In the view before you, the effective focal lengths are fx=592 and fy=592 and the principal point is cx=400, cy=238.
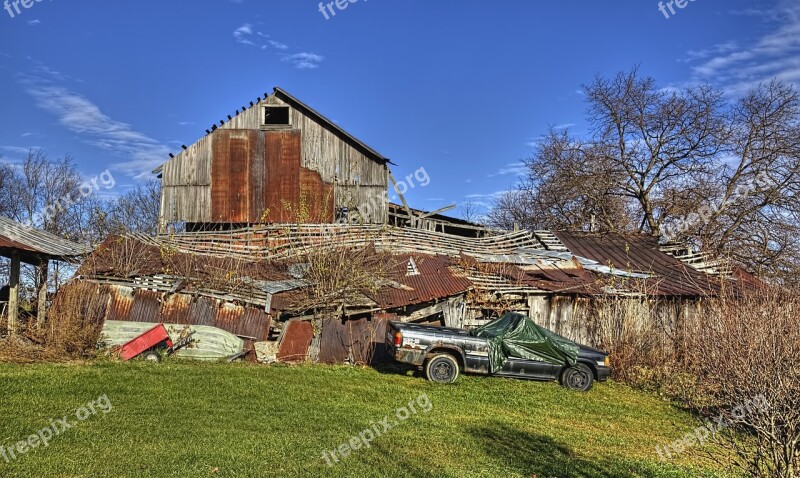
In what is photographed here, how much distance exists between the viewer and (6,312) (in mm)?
17094

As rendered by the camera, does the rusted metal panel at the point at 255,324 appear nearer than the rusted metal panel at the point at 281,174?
Yes

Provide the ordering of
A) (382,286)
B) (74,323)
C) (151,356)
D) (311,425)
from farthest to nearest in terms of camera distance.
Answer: (382,286)
(74,323)
(151,356)
(311,425)

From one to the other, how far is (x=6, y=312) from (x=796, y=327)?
1909 centimetres

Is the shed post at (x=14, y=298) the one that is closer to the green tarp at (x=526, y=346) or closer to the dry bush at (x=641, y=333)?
the green tarp at (x=526, y=346)

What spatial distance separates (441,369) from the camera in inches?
557

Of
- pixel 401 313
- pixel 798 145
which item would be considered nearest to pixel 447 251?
pixel 401 313

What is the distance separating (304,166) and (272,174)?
145 cm

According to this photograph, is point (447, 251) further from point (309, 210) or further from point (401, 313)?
point (309, 210)

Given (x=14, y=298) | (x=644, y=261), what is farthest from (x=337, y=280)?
(x=644, y=261)

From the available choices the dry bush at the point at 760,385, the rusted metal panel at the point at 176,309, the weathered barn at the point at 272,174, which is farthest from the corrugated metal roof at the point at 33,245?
the dry bush at the point at 760,385

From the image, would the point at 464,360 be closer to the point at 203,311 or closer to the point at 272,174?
the point at 203,311

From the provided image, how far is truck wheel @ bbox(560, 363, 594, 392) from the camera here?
14.5 meters

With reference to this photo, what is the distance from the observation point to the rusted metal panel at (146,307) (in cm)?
1605

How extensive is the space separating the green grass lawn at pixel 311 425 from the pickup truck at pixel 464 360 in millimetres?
352
